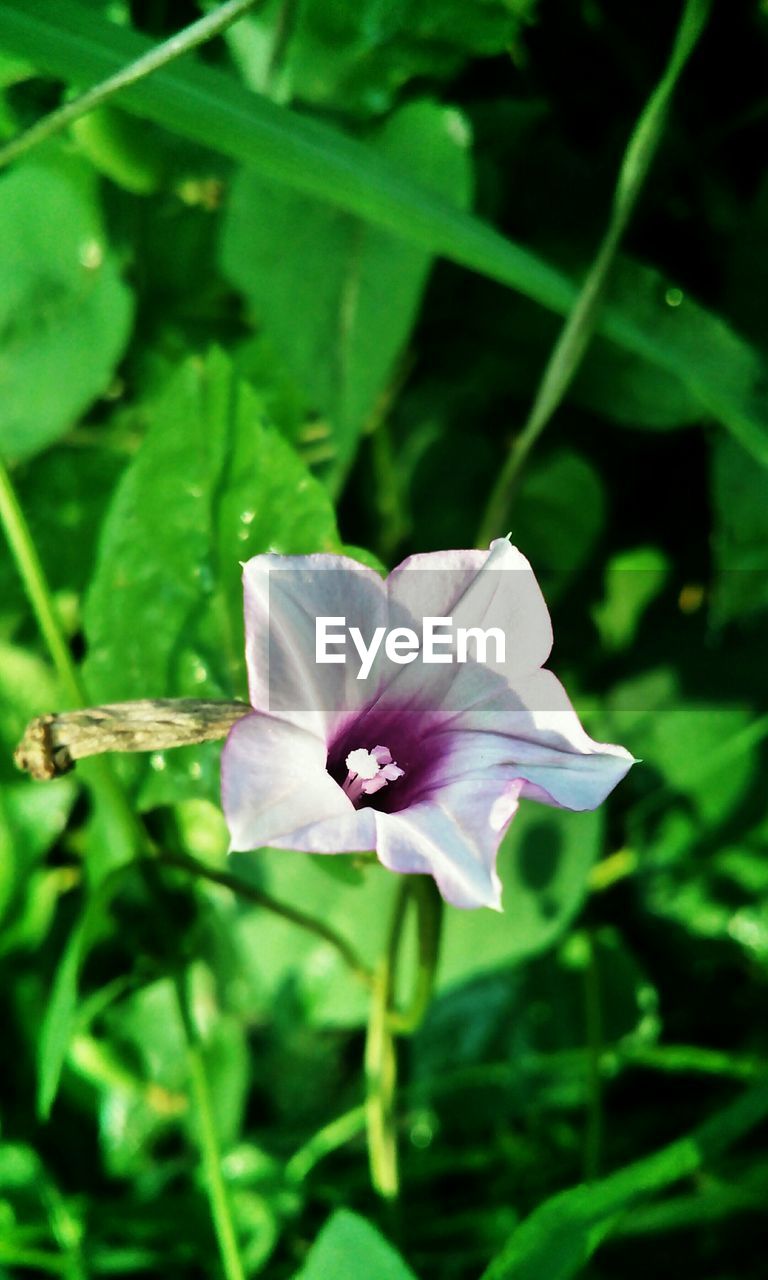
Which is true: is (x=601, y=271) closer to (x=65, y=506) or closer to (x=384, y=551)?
(x=384, y=551)

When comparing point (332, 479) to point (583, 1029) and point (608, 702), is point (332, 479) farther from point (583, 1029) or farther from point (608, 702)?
point (583, 1029)

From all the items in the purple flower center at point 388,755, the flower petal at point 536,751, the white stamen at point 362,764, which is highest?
the flower petal at point 536,751

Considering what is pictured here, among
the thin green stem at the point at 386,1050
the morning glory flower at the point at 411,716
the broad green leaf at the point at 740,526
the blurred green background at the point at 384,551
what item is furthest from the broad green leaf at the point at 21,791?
the broad green leaf at the point at 740,526

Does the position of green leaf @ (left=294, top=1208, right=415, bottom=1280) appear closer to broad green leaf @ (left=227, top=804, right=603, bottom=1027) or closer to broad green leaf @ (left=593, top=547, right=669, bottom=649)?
broad green leaf @ (left=227, top=804, right=603, bottom=1027)

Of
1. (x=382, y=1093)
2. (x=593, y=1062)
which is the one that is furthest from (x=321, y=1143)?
(x=593, y=1062)

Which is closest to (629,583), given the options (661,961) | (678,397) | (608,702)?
(608,702)

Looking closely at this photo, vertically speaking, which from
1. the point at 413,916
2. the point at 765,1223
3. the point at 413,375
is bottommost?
the point at 765,1223

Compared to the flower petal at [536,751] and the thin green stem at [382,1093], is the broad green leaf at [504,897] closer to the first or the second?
the thin green stem at [382,1093]
